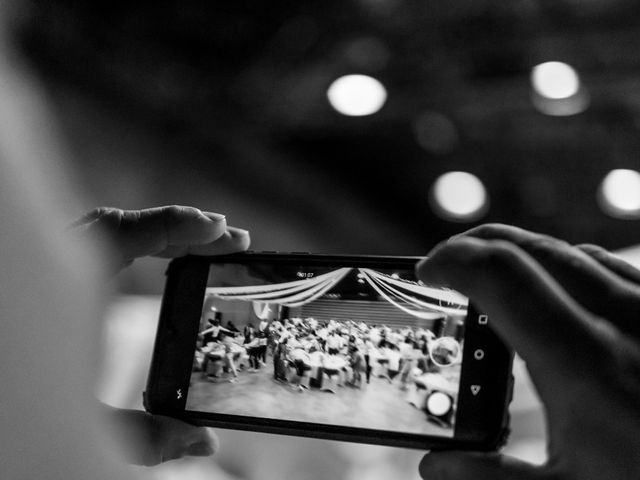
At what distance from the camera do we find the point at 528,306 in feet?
1.00

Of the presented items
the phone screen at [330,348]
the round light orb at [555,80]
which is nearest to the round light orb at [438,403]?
the phone screen at [330,348]

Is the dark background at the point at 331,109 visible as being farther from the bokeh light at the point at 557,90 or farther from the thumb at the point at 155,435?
the thumb at the point at 155,435

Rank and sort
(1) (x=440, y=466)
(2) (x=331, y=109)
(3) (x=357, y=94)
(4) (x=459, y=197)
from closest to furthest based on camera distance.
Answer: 1. (1) (x=440, y=466)
2. (3) (x=357, y=94)
3. (2) (x=331, y=109)
4. (4) (x=459, y=197)

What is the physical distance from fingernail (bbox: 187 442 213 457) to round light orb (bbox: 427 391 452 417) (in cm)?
20

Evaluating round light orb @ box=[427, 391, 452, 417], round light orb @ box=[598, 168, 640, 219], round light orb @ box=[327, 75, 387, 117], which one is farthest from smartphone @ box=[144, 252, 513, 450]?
round light orb @ box=[598, 168, 640, 219]

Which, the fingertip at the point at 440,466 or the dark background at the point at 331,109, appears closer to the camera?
the fingertip at the point at 440,466

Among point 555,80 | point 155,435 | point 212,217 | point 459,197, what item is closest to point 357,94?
point 555,80

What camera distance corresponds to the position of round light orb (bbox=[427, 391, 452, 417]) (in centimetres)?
44

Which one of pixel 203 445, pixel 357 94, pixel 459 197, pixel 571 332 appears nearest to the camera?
pixel 571 332

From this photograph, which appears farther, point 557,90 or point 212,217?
point 557,90

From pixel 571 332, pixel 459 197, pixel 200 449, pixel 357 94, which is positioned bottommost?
pixel 200 449

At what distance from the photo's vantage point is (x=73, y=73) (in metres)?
1.35

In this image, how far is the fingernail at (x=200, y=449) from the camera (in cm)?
51

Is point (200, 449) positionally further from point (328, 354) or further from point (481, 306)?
point (481, 306)
